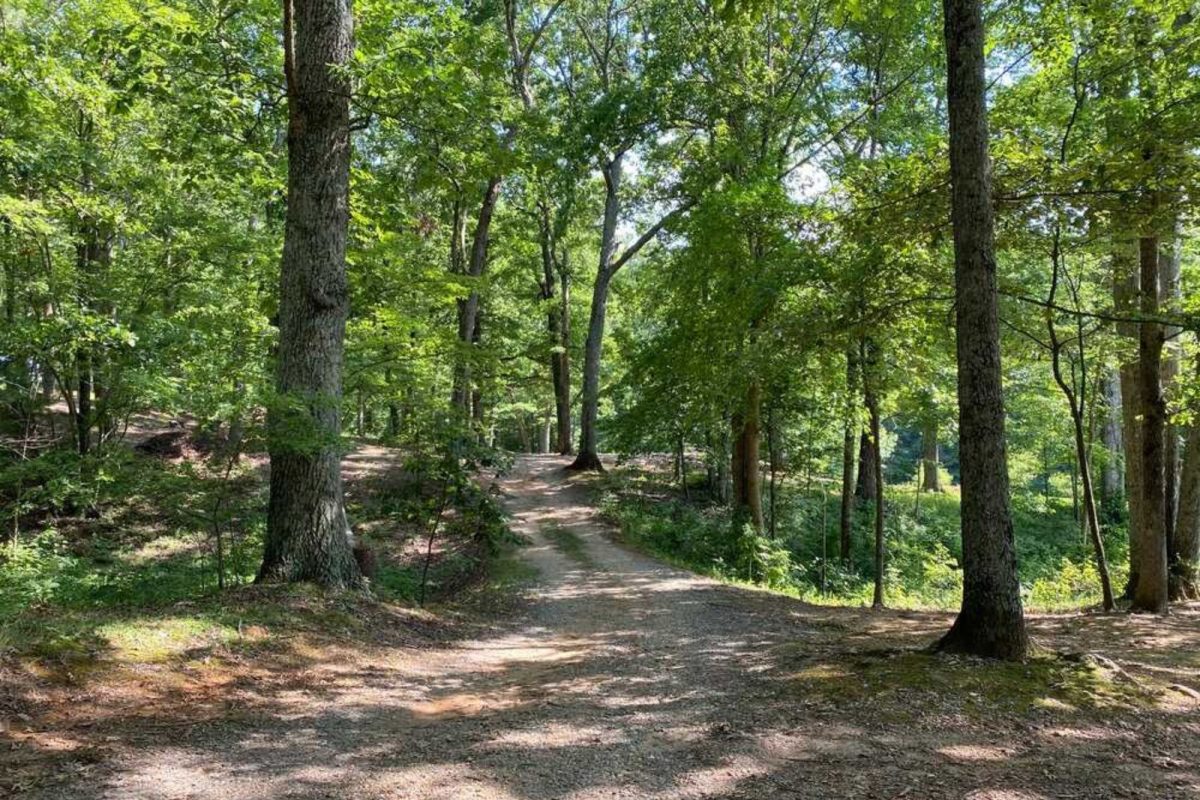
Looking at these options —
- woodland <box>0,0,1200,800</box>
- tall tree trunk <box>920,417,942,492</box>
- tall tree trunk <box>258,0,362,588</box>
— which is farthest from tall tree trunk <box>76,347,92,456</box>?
tall tree trunk <box>920,417,942,492</box>

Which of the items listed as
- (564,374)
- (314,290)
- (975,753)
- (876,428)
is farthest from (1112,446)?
(314,290)

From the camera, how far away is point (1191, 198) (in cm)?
639

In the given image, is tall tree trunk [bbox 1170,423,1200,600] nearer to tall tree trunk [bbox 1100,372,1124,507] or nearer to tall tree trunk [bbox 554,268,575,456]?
tall tree trunk [bbox 1100,372,1124,507]

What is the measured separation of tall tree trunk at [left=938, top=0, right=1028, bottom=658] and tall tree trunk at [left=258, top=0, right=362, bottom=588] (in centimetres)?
559

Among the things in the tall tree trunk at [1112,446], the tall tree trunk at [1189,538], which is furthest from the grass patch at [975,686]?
the tall tree trunk at [1112,446]

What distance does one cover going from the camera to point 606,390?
19672 mm

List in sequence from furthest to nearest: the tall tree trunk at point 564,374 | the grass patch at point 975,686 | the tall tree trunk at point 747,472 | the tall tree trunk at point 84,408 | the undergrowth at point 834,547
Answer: the tall tree trunk at point 564,374, the tall tree trunk at point 747,472, the undergrowth at point 834,547, the tall tree trunk at point 84,408, the grass patch at point 975,686

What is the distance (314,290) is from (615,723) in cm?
511

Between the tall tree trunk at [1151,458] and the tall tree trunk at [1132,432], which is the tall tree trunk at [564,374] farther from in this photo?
the tall tree trunk at [1151,458]

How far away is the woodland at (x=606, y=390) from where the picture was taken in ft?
15.1

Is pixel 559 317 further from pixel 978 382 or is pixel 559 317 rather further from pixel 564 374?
pixel 978 382

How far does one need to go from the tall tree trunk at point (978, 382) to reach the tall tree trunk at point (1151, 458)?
508 centimetres

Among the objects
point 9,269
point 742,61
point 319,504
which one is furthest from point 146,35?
point 742,61

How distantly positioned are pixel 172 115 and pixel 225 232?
6.68 ft
